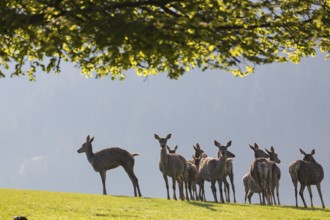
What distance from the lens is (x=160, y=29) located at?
10062 mm

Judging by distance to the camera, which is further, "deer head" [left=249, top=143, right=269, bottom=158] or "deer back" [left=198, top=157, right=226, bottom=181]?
"deer head" [left=249, top=143, right=269, bottom=158]

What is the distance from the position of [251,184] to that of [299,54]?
26.2m

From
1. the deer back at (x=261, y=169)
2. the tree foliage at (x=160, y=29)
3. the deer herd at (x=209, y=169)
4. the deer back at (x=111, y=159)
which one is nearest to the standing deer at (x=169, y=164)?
the deer herd at (x=209, y=169)

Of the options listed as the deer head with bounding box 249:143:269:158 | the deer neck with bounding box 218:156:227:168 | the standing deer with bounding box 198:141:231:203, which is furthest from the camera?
the deer head with bounding box 249:143:269:158

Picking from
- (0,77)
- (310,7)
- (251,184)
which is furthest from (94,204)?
(251,184)

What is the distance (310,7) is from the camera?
639 inches

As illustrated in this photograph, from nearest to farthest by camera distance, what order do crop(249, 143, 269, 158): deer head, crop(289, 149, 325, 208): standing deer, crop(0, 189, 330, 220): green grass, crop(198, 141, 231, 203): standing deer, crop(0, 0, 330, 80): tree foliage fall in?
crop(0, 0, 330, 80): tree foliage < crop(0, 189, 330, 220): green grass < crop(198, 141, 231, 203): standing deer < crop(289, 149, 325, 208): standing deer < crop(249, 143, 269, 158): deer head

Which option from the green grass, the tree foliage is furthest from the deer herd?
Answer: the tree foliage

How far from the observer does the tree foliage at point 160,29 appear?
10367 mm

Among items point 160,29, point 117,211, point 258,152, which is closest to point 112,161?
point 258,152

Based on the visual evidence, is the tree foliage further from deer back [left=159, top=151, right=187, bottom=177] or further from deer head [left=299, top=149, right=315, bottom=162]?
deer head [left=299, top=149, right=315, bottom=162]

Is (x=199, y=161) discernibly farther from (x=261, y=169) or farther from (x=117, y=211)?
(x=117, y=211)

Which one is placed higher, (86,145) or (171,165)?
(86,145)

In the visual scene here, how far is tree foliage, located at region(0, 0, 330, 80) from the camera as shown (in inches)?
408
